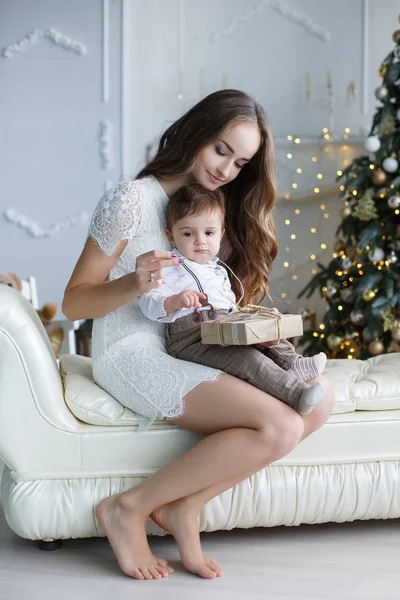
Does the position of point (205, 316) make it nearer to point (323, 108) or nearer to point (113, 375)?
point (113, 375)

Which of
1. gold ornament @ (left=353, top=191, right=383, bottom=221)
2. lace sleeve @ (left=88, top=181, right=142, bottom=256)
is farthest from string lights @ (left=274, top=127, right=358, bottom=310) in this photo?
lace sleeve @ (left=88, top=181, right=142, bottom=256)

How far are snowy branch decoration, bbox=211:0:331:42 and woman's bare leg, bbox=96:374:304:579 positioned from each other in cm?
440

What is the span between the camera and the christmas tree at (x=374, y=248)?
3.94 m

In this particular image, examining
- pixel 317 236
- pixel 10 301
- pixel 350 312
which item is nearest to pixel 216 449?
pixel 10 301

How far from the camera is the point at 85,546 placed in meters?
2.10

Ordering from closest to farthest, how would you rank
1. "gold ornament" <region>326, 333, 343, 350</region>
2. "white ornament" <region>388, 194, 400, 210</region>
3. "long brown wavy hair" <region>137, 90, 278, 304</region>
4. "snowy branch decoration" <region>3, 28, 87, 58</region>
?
1. "long brown wavy hair" <region>137, 90, 278, 304</region>
2. "white ornament" <region>388, 194, 400, 210</region>
3. "gold ornament" <region>326, 333, 343, 350</region>
4. "snowy branch decoration" <region>3, 28, 87, 58</region>

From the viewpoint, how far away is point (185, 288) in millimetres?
2070

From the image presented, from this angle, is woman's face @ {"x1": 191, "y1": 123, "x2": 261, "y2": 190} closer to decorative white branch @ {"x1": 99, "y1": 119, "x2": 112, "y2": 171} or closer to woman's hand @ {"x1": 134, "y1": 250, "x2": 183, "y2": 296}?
woman's hand @ {"x1": 134, "y1": 250, "x2": 183, "y2": 296}

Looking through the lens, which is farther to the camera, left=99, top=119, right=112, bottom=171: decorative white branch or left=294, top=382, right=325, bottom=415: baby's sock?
left=99, top=119, right=112, bottom=171: decorative white branch

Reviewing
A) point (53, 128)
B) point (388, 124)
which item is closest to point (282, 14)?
point (53, 128)

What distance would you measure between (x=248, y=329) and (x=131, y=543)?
609mm

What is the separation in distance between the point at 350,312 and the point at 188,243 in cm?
224

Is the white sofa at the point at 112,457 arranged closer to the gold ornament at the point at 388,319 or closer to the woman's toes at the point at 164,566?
the woman's toes at the point at 164,566

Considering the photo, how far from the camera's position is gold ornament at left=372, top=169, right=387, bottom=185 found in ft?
13.1
